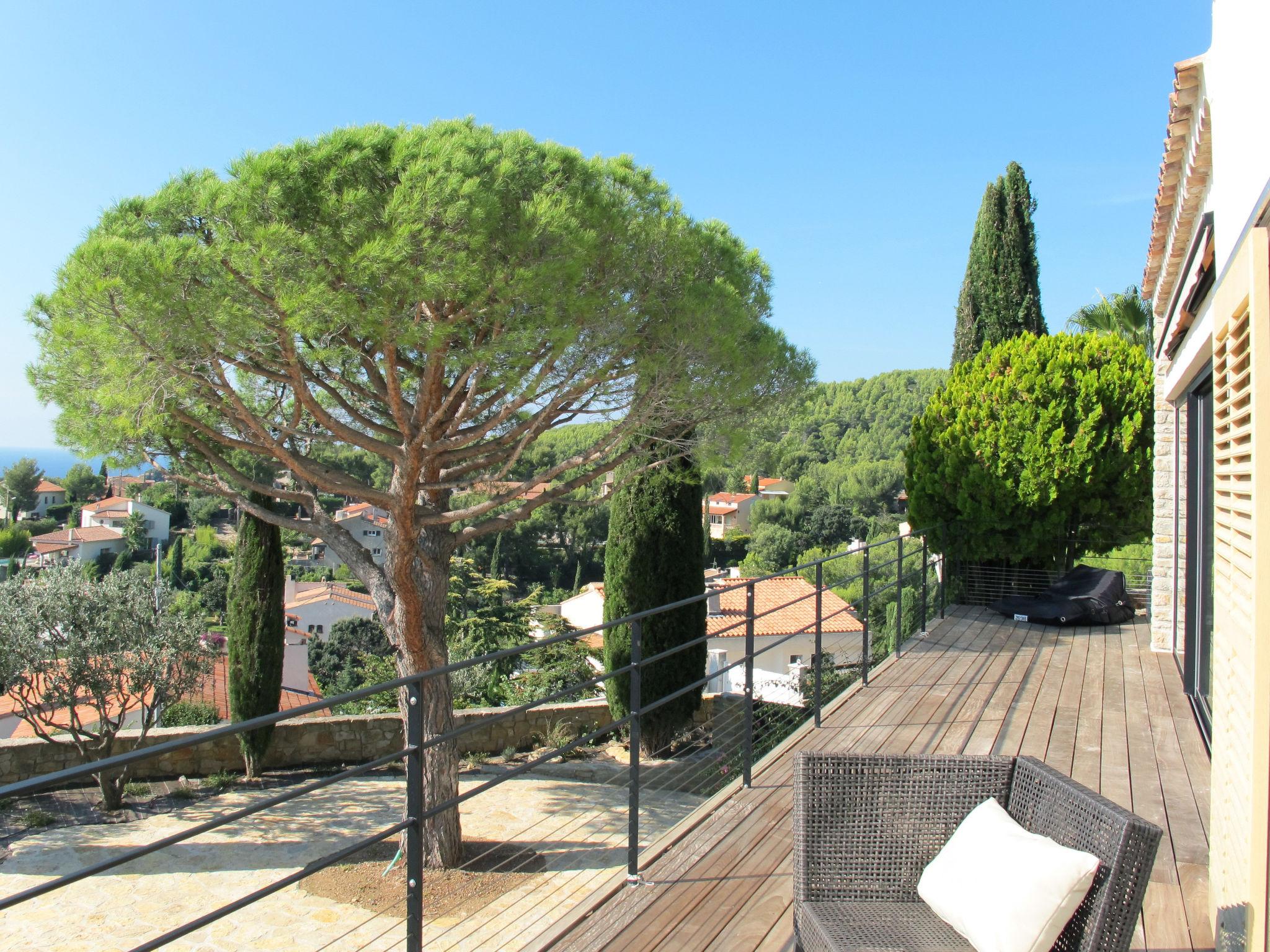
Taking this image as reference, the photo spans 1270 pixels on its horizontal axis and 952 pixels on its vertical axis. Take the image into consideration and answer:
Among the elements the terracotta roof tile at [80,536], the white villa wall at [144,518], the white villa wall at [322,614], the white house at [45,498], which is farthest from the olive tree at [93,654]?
the white house at [45,498]

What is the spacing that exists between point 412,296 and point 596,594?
91.2ft

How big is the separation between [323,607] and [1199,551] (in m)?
37.8

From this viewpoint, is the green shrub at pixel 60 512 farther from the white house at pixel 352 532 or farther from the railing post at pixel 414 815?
the railing post at pixel 414 815

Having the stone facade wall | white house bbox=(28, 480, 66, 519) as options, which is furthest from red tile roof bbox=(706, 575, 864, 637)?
white house bbox=(28, 480, 66, 519)

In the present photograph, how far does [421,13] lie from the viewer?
9.34 m

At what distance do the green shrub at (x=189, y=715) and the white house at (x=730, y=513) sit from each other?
5416 cm

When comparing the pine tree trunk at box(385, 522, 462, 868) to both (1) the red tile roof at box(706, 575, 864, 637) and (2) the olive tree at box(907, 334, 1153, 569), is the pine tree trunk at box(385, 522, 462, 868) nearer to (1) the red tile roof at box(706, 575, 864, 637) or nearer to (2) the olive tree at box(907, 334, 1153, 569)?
(2) the olive tree at box(907, 334, 1153, 569)

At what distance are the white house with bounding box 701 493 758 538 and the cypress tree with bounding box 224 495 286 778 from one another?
5432 cm

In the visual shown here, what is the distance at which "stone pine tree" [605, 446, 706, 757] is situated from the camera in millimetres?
11594

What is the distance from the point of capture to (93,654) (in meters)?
10.1

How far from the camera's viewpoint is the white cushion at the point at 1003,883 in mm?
1935

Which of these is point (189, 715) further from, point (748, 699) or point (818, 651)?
point (748, 699)

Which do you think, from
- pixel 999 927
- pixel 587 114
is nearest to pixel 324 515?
pixel 587 114

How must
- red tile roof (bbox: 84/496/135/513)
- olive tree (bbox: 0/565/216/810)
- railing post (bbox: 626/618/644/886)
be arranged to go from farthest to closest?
red tile roof (bbox: 84/496/135/513), olive tree (bbox: 0/565/216/810), railing post (bbox: 626/618/644/886)
